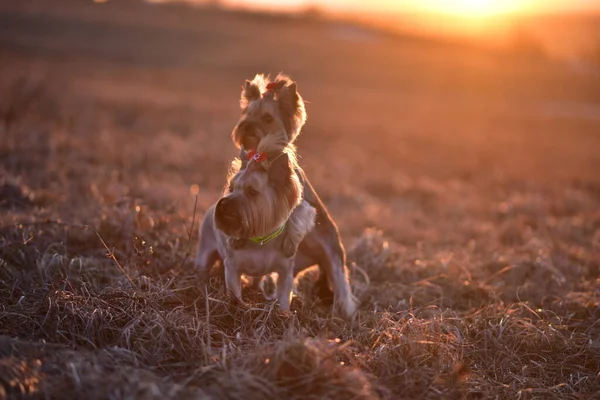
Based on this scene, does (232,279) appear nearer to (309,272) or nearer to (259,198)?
(259,198)

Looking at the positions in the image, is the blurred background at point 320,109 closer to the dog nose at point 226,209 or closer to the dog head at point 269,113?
the dog head at point 269,113

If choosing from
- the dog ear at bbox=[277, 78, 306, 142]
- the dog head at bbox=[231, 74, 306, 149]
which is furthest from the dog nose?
the dog ear at bbox=[277, 78, 306, 142]

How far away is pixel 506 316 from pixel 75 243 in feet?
14.4

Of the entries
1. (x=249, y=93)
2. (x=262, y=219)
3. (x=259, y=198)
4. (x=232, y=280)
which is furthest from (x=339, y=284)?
(x=249, y=93)

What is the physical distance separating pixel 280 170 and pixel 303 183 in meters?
1.12

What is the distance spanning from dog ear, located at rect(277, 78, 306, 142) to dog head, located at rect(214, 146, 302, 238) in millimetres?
1399

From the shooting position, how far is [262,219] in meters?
4.37

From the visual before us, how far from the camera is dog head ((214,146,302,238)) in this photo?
169 inches

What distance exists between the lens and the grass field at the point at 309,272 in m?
3.70

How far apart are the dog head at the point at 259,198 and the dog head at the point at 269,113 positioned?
1.25m

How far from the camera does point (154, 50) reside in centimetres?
4572

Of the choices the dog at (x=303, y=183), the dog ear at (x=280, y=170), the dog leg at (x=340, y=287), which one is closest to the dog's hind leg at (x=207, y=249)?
the dog at (x=303, y=183)

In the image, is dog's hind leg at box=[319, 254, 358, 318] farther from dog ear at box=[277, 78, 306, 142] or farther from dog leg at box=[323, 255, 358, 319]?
dog ear at box=[277, 78, 306, 142]

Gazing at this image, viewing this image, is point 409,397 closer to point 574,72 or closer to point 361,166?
point 361,166
